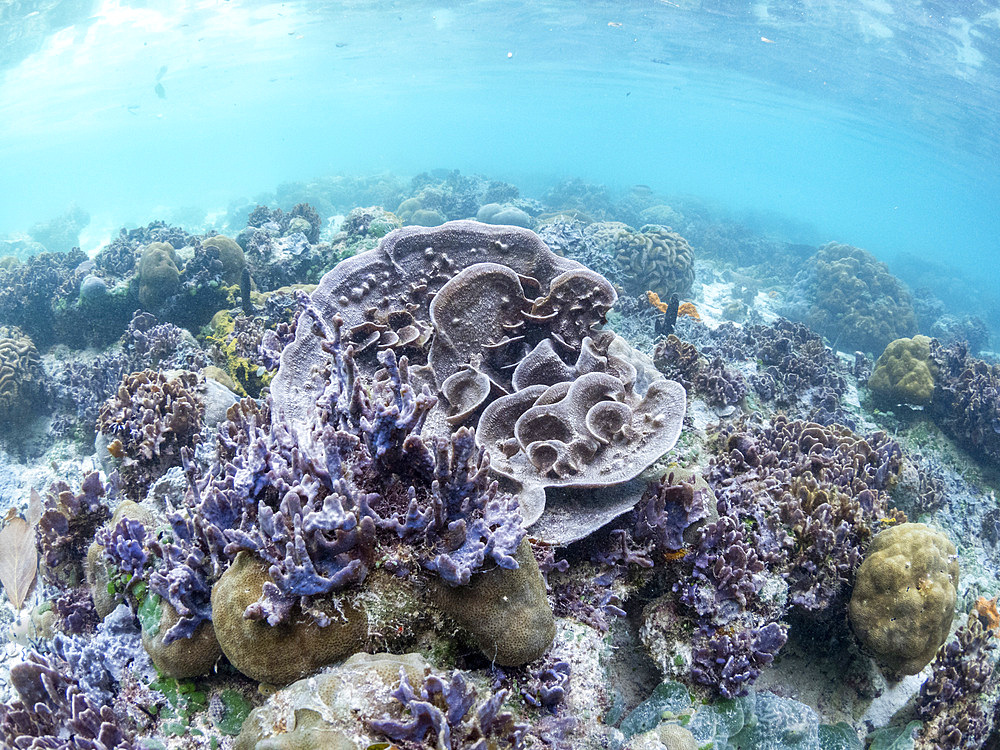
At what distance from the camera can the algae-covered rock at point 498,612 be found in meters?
2.21

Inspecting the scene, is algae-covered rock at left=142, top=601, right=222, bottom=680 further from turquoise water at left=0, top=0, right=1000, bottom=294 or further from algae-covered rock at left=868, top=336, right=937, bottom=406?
turquoise water at left=0, top=0, right=1000, bottom=294

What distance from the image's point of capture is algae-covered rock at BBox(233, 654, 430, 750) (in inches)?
63.8

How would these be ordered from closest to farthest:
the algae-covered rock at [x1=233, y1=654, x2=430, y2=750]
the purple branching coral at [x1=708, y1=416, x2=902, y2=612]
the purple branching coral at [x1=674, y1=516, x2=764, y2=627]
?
the algae-covered rock at [x1=233, y1=654, x2=430, y2=750] → the purple branching coral at [x1=674, y1=516, x2=764, y2=627] → the purple branching coral at [x1=708, y1=416, x2=902, y2=612]

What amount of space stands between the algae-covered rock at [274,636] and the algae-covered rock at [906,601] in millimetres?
3710

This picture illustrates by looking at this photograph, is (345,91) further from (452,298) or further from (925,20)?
(452,298)

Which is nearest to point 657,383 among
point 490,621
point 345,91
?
point 490,621

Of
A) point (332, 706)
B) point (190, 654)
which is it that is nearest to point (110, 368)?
point (190, 654)

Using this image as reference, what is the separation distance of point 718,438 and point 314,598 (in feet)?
14.3

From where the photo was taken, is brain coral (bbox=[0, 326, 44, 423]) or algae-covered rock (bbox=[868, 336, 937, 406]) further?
algae-covered rock (bbox=[868, 336, 937, 406])

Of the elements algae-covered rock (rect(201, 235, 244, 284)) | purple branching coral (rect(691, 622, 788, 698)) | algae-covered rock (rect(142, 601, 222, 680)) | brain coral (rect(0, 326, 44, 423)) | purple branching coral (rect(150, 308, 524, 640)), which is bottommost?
brain coral (rect(0, 326, 44, 423))

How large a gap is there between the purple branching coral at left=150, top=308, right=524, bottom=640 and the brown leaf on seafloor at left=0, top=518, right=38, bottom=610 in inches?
76.5

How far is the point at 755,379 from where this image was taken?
7715 millimetres

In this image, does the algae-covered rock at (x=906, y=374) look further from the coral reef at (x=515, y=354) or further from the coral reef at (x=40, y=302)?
the coral reef at (x=40, y=302)

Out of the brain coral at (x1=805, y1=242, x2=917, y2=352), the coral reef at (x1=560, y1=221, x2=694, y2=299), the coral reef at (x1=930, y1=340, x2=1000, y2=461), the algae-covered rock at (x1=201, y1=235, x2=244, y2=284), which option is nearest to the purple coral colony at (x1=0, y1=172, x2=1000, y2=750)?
the coral reef at (x1=930, y1=340, x2=1000, y2=461)
